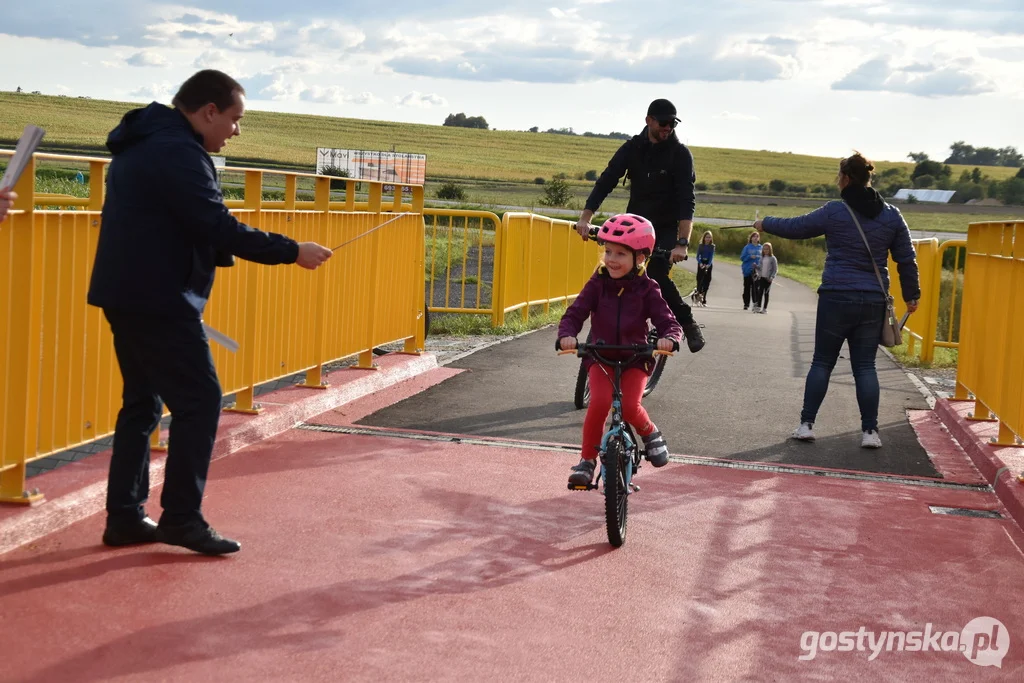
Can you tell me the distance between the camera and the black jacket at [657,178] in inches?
364

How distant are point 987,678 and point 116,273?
3.43 meters

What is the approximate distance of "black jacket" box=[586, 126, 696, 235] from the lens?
30.4 feet

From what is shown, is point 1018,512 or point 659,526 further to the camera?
point 1018,512

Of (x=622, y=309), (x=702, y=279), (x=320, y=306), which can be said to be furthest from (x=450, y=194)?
(x=622, y=309)

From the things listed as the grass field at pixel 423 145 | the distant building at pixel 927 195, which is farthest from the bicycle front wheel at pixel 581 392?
the distant building at pixel 927 195

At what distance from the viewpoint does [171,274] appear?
4.91m

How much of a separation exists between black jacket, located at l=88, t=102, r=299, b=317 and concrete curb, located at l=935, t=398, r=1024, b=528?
4326 mm

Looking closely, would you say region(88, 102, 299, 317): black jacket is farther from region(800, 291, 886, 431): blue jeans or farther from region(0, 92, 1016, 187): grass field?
region(0, 92, 1016, 187): grass field

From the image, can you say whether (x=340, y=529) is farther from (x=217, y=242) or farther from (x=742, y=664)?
(x=742, y=664)

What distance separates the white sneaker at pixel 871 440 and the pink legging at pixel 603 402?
3125mm

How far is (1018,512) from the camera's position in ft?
22.1

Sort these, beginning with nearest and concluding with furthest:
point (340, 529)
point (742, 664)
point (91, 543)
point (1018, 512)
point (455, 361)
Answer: point (742, 664)
point (91, 543)
point (340, 529)
point (1018, 512)
point (455, 361)

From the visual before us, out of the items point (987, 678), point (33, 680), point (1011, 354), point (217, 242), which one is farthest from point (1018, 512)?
point (33, 680)

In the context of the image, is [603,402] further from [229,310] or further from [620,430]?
[229,310]
